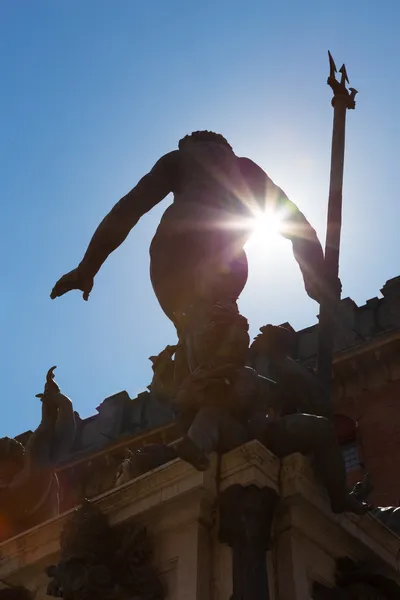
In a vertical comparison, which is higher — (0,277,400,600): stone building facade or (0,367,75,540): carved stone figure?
(0,367,75,540): carved stone figure

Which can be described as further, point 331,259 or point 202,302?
point 331,259

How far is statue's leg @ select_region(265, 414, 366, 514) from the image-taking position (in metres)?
4.09

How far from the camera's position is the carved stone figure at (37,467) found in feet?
18.4

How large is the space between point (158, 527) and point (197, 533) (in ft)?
0.79

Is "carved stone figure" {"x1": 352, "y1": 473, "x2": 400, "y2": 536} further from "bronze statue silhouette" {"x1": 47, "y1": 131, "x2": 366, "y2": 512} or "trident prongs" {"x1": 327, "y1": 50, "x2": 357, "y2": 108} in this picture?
"trident prongs" {"x1": 327, "y1": 50, "x2": 357, "y2": 108}

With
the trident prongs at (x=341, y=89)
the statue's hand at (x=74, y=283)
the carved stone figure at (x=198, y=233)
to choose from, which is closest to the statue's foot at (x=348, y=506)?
the carved stone figure at (x=198, y=233)

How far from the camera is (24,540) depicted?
4.55 meters

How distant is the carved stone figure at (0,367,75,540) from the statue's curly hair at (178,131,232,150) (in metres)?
1.90

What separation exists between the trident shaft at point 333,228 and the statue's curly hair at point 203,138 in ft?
2.85

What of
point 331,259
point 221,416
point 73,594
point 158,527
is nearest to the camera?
point 73,594

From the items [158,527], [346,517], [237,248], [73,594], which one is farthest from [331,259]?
[73,594]

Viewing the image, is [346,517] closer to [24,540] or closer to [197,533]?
[197,533]

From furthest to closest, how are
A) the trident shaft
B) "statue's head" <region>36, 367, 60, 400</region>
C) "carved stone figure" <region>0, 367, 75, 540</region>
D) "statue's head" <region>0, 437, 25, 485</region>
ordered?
"statue's head" <region>36, 367, 60, 400</region>, "statue's head" <region>0, 437, 25, 485</region>, "carved stone figure" <region>0, 367, 75, 540</region>, the trident shaft

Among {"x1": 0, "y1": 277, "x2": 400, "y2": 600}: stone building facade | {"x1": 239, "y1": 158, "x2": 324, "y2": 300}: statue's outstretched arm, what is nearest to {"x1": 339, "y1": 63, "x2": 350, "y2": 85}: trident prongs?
{"x1": 239, "y1": 158, "x2": 324, "y2": 300}: statue's outstretched arm
